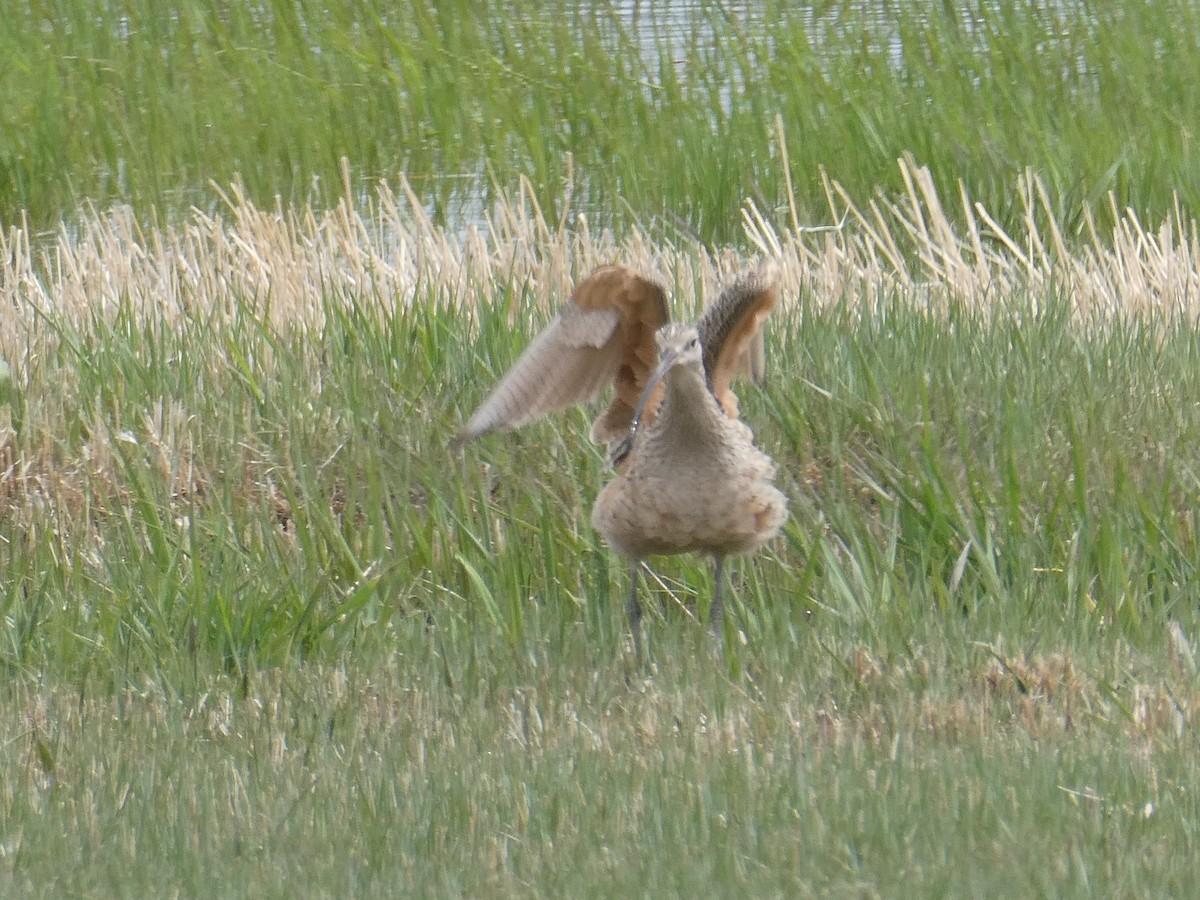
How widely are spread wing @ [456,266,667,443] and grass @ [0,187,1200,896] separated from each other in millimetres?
417

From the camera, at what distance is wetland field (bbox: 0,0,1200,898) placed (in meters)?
3.40

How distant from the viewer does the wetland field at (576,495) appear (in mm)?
3400

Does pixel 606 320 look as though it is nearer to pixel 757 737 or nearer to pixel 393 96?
pixel 757 737

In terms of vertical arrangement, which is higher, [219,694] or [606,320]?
[606,320]

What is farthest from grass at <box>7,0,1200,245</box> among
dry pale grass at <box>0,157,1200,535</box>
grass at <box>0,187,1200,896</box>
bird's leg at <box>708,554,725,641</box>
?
bird's leg at <box>708,554,725,641</box>

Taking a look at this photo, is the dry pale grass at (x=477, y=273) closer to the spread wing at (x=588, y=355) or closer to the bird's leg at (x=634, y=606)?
the spread wing at (x=588, y=355)

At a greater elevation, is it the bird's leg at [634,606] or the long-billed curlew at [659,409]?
the long-billed curlew at [659,409]

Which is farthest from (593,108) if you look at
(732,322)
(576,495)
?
(732,322)

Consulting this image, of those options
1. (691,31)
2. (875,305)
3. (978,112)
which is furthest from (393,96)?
(875,305)

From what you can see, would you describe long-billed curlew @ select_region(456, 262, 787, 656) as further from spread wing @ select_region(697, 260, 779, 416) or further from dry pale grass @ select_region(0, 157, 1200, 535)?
dry pale grass @ select_region(0, 157, 1200, 535)

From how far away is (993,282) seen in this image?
7070 mm

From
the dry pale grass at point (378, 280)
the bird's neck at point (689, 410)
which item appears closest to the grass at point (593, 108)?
the dry pale grass at point (378, 280)

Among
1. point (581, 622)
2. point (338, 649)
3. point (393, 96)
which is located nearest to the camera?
point (338, 649)

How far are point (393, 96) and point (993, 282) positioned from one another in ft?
13.4
